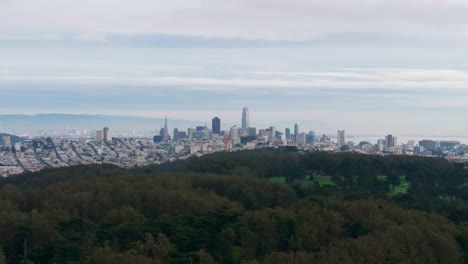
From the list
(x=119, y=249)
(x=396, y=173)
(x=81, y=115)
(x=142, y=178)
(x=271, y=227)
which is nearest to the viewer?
(x=119, y=249)

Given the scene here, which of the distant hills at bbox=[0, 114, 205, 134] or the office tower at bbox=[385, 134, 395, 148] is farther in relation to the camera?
the distant hills at bbox=[0, 114, 205, 134]

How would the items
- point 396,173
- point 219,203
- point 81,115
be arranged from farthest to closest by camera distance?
point 81,115 → point 396,173 → point 219,203

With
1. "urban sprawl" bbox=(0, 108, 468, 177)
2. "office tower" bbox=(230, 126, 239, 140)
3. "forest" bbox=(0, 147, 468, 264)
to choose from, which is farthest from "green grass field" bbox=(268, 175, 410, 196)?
"office tower" bbox=(230, 126, 239, 140)

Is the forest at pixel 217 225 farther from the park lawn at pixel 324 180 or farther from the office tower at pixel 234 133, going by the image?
the office tower at pixel 234 133

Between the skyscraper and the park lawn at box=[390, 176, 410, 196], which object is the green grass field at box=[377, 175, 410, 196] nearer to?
the park lawn at box=[390, 176, 410, 196]

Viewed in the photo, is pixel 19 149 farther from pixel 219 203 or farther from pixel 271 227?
pixel 271 227

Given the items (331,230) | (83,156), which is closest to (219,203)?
(331,230)

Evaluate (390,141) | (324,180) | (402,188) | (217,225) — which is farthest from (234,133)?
(217,225)
